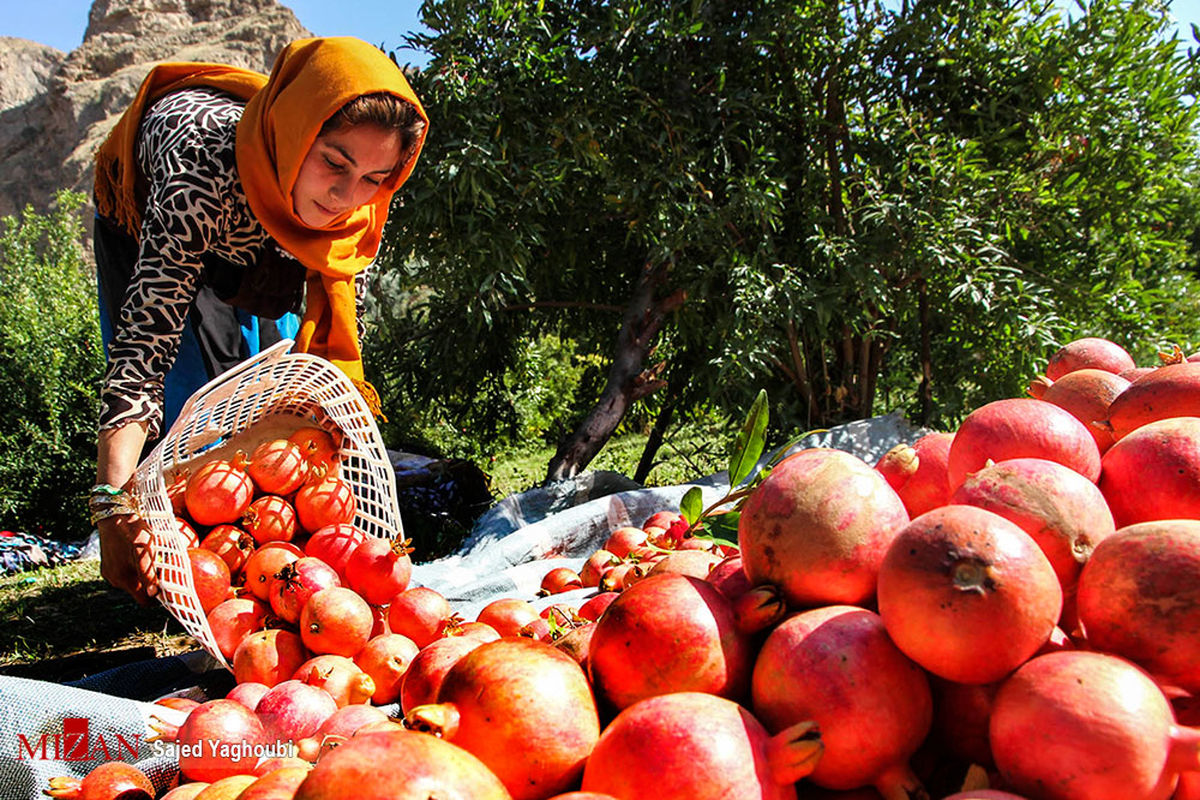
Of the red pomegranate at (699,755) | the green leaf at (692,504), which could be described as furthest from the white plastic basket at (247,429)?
the red pomegranate at (699,755)

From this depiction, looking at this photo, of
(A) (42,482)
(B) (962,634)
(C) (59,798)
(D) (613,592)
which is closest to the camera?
(B) (962,634)

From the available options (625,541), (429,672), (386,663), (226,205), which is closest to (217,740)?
(429,672)

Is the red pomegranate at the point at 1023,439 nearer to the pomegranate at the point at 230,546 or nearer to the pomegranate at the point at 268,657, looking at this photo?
the pomegranate at the point at 268,657

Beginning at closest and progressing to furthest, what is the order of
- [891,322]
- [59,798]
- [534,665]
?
[534,665] → [59,798] → [891,322]

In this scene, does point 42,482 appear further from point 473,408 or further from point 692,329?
point 692,329

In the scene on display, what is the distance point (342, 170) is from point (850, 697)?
6.63 ft

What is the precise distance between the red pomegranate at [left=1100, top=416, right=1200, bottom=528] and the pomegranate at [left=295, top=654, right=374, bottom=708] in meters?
1.37

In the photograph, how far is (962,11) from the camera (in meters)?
3.64

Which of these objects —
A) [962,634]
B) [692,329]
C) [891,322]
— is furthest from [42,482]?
[962,634]

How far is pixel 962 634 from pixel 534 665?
461mm

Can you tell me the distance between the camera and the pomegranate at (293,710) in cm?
138

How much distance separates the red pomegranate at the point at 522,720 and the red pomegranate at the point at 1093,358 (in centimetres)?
133

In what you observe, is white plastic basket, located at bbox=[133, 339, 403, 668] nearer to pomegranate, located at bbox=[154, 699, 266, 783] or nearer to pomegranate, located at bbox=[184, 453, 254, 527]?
pomegranate, located at bbox=[184, 453, 254, 527]

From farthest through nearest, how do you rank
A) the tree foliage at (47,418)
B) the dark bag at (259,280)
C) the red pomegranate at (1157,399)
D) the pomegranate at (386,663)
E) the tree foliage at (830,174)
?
the tree foliage at (47,418)
the tree foliage at (830,174)
the dark bag at (259,280)
the pomegranate at (386,663)
the red pomegranate at (1157,399)
